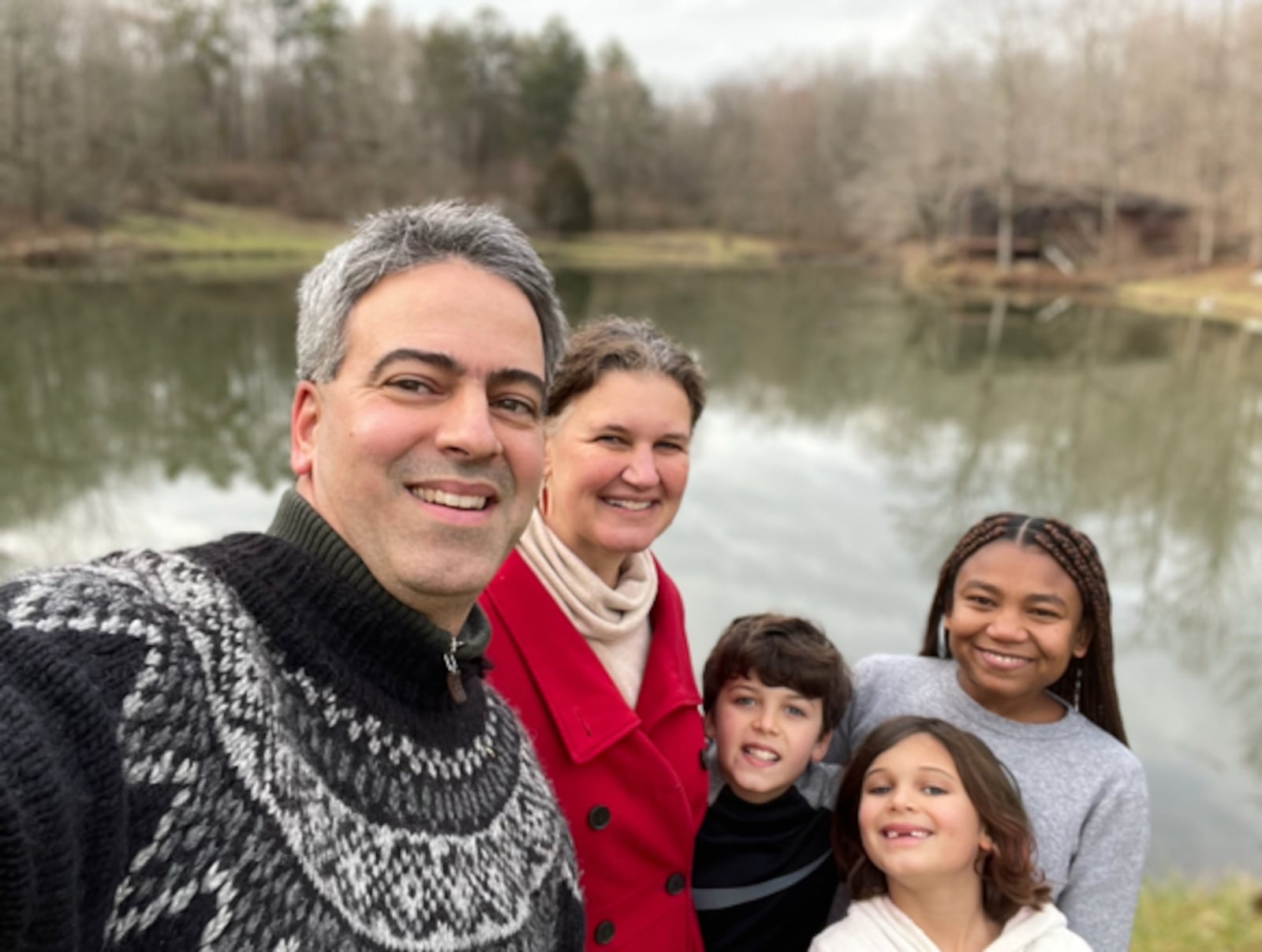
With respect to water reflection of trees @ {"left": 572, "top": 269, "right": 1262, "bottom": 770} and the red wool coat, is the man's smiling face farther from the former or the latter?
water reflection of trees @ {"left": 572, "top": 269, "right": 1262, "bottom": 770}

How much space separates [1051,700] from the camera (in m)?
2.19

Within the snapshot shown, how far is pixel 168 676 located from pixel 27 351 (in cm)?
1750

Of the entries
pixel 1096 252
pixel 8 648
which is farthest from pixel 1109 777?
pixel 1096 252

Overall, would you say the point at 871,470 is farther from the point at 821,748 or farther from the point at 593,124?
the point at 593,124

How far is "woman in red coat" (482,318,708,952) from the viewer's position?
1812 millimetres

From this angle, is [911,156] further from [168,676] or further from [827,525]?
[168,676]

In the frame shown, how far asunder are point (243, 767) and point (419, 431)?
501 mm

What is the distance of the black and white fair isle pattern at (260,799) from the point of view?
939 mm

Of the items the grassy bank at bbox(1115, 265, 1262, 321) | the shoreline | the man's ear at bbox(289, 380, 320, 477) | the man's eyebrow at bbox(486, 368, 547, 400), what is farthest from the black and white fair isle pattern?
the grassy bank at bbox(1115, 265, 1262, 321)

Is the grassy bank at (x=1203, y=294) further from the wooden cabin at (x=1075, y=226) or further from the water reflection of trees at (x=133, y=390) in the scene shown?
the water reflection of trees at (x=133, y=390)

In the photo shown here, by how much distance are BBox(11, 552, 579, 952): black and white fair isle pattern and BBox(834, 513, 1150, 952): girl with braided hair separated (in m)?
1.33

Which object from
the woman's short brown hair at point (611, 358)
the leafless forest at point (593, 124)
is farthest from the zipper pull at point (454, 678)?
the leafless forest at point (593, 124)

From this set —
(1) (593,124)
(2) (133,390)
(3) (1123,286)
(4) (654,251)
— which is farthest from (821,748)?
(1) (593,124)

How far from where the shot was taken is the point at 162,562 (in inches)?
42.7
